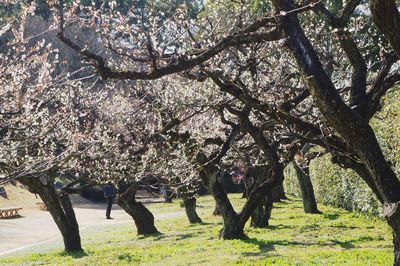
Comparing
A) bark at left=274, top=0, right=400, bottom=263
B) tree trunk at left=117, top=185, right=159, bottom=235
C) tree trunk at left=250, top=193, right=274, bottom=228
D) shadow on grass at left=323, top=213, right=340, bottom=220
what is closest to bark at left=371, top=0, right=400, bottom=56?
bark at left=274, top=0, right=400, bottom=263

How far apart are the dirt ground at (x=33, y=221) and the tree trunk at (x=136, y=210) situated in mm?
3805

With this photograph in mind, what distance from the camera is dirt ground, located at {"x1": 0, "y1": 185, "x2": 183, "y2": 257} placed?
2196 cm

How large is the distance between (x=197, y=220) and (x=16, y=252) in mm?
8633

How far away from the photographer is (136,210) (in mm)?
21266

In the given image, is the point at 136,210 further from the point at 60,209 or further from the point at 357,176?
the point at 357,176

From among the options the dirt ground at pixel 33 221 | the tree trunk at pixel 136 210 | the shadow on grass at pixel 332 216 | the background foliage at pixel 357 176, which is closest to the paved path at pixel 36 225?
the dirt ground at pixel 33 221

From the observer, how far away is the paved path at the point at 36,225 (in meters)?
21.4

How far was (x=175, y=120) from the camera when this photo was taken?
505 inches

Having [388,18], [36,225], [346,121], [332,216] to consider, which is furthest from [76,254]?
[388,18]

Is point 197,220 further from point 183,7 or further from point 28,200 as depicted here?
point 28,200

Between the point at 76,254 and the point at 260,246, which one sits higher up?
the point at 76,254

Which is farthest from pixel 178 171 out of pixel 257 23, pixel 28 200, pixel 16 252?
pixel 28 200

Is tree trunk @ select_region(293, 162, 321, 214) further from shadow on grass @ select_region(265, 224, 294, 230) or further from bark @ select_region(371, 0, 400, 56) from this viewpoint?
bark @ select_region(371, 0, 400, 56)

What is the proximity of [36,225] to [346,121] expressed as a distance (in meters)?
24.6
